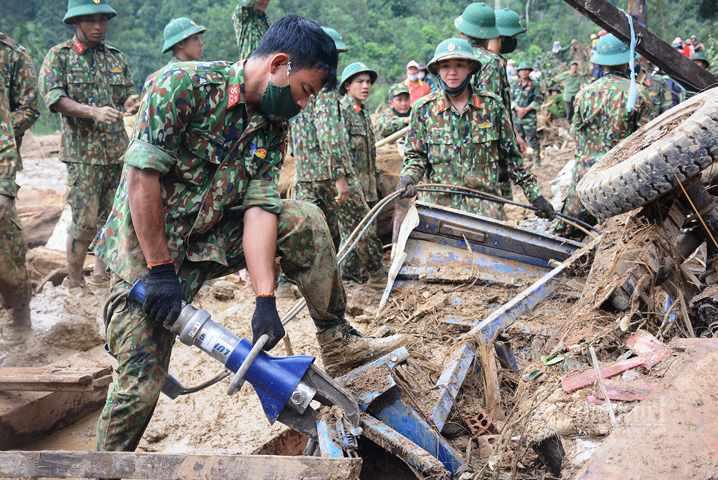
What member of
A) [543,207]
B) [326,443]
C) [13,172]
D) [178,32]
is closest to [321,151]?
[178,32]

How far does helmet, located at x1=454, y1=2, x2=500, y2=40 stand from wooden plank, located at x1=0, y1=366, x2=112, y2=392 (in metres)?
4.13

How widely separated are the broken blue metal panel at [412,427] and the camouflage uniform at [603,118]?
3.56 m

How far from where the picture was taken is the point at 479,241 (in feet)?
15.0

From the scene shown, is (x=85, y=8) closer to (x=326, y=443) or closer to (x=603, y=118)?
(x=603, y=118)

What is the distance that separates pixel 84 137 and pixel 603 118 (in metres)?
4.26

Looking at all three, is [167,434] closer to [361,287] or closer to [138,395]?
[138,395]

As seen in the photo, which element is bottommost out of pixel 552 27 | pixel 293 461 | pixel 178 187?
pixel 552 27

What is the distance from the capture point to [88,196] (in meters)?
5.95

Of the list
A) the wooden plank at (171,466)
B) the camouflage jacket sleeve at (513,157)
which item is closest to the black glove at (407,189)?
the camouflage jacket sleeve at (513,157)

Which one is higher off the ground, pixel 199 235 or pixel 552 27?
pixel 199 235

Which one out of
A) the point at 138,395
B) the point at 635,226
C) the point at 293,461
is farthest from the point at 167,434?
the point at 635,226

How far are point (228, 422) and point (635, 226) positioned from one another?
2323 millimetres

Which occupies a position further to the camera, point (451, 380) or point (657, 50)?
point (657, 50)

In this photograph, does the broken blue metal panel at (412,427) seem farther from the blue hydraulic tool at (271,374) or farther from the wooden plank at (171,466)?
the wooden plank at (171,466)
